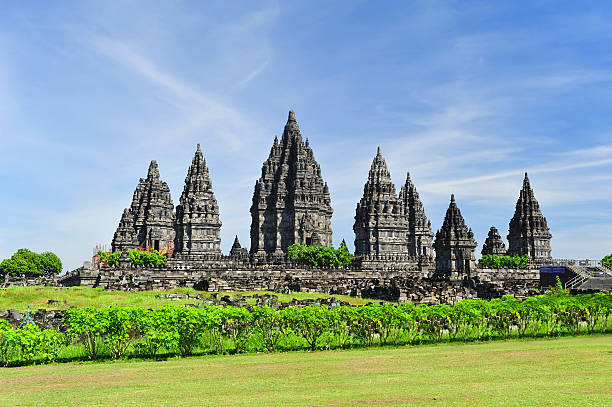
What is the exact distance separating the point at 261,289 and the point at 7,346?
40152mm

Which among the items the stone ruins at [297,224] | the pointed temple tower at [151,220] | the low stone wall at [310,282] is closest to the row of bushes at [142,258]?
the stone ruins at [297,224]

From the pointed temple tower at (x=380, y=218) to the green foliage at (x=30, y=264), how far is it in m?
56.2

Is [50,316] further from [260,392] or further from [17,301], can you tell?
[260,392]

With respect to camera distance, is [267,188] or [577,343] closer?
[577,343]

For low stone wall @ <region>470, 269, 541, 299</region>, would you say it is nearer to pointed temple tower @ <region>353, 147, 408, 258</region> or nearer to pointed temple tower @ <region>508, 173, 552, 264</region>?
pointed temple tower @ <region>353, 147, 408, 258</region>

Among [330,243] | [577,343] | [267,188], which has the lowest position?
[577,343]

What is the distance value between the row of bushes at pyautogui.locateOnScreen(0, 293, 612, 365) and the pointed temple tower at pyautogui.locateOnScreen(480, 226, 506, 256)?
103607 millimetres

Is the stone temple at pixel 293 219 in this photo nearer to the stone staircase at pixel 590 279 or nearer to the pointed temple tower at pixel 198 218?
the pointed temple tower at pixel 198 218

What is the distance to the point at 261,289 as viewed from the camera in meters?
59.5

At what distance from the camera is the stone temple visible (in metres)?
103

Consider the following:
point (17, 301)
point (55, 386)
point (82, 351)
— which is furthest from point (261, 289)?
point (55, 386)

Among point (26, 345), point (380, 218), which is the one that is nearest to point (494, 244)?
point (380, 218)

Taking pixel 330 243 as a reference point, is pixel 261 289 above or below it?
below

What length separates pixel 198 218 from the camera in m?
103
